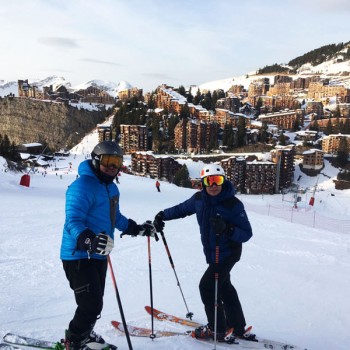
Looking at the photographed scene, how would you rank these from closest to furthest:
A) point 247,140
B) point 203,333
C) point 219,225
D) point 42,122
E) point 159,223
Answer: point 219,225
point 203,333
point 159,223
point 247,140
point 42,122

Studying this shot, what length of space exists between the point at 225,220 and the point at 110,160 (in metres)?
1.35

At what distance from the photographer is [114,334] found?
11.8ft

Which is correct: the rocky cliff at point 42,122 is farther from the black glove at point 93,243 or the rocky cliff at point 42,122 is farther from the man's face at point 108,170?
the black glove at point 93,243

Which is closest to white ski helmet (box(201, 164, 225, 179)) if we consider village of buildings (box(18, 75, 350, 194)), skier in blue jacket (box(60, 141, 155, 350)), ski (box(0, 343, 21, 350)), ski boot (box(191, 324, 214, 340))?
skier in blue jacket (box(60, 141, 155, 350))

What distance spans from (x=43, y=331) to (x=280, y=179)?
70.7 metres

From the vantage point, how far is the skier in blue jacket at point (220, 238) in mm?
3496

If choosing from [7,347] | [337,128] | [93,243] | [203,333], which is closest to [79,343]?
[7,347]

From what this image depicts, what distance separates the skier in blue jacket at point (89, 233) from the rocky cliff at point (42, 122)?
126307mm

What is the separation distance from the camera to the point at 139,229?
3787 millimetres

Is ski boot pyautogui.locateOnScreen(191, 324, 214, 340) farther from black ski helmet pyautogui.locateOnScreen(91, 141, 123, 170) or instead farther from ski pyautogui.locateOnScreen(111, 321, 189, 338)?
black ski helmet pyautogui.locateOnScreen(91, 141, 123, 170)

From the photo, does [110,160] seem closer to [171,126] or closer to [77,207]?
[77,207]

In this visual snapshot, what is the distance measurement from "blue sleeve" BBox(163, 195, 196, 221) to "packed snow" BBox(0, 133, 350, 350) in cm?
131

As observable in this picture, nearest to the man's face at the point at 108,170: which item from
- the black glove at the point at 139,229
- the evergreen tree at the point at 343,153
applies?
the black glove at the point at 139,229

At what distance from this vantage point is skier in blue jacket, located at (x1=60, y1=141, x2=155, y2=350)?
2711 mm
